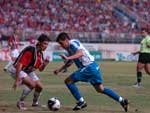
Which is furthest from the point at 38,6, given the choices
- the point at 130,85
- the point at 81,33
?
the point at 130,85

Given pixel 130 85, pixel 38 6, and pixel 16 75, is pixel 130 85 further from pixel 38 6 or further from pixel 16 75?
pixel 38 6

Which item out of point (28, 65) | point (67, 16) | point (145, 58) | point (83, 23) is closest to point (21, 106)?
point (28, 65)

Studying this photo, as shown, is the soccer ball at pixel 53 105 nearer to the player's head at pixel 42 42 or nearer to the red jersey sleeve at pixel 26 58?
the red jersey sleeve at pixel 26 58

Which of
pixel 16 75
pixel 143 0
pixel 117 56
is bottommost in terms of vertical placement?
pixel 117 56

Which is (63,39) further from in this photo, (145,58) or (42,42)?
(145,58)

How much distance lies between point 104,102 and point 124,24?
36150 mm

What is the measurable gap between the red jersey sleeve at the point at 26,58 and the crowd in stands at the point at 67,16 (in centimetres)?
3222

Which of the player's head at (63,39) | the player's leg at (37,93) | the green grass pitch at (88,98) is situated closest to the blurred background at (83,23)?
the green grass pitch at (88,98)

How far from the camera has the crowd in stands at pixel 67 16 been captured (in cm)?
4803

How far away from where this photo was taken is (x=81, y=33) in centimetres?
4784

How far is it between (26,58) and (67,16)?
3702 cm

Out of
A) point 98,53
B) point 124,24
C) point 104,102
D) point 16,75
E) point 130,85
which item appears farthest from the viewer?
point 124,24

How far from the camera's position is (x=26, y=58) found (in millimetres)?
13688

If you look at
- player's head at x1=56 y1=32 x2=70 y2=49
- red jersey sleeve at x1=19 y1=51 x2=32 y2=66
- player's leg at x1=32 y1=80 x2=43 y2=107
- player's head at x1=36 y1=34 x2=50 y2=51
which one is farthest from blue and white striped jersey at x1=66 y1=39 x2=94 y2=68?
player's leg at x1=32 y1=80 x2=43 y2=107
